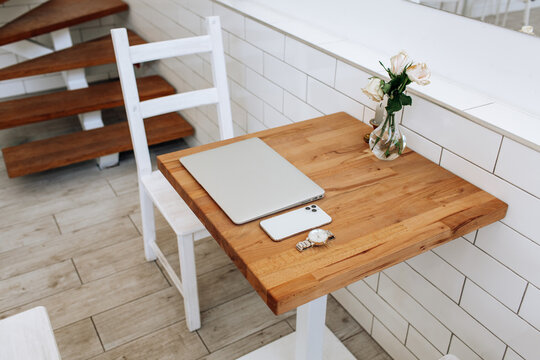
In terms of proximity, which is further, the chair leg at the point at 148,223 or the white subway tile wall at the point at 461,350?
the chair leg at the point at 148,223

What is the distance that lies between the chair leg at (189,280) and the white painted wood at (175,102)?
0.50 metres

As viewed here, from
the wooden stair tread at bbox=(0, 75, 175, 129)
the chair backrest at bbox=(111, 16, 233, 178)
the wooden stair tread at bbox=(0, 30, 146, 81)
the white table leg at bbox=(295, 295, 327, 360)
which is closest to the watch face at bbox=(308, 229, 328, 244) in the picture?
the white table leg at bbox=(295, 295, 327, 360)

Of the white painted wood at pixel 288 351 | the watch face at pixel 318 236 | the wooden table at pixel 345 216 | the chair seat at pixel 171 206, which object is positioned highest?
the watch face at pixel 318 236

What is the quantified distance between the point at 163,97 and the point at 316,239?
1064 mm

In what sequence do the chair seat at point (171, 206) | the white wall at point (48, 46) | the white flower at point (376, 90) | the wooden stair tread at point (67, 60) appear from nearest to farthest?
the white flower at point (376, 90), the chair seat at point (171, 206), the wooden stair tread at point (67, 60), the white wall at point (48, 46)

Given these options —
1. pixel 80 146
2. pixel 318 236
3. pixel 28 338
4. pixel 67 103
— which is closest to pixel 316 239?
pixel 318 236

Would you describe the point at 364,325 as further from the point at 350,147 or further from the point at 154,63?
the point at 154,63

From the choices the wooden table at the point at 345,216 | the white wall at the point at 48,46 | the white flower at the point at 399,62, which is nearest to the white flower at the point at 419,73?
the white flower at the point at 399,62

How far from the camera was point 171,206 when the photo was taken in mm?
1764

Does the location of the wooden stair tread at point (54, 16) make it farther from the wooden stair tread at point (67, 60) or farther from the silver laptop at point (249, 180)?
the silver laptop at point (249, 180)

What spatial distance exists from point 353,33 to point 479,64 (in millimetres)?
541

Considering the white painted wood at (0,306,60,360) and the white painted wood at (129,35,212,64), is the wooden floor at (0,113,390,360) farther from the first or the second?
the white painted wood at (129,35,212,64)

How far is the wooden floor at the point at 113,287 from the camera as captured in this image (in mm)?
1785

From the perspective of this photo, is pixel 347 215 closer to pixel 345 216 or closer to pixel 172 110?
pixel 345 216
